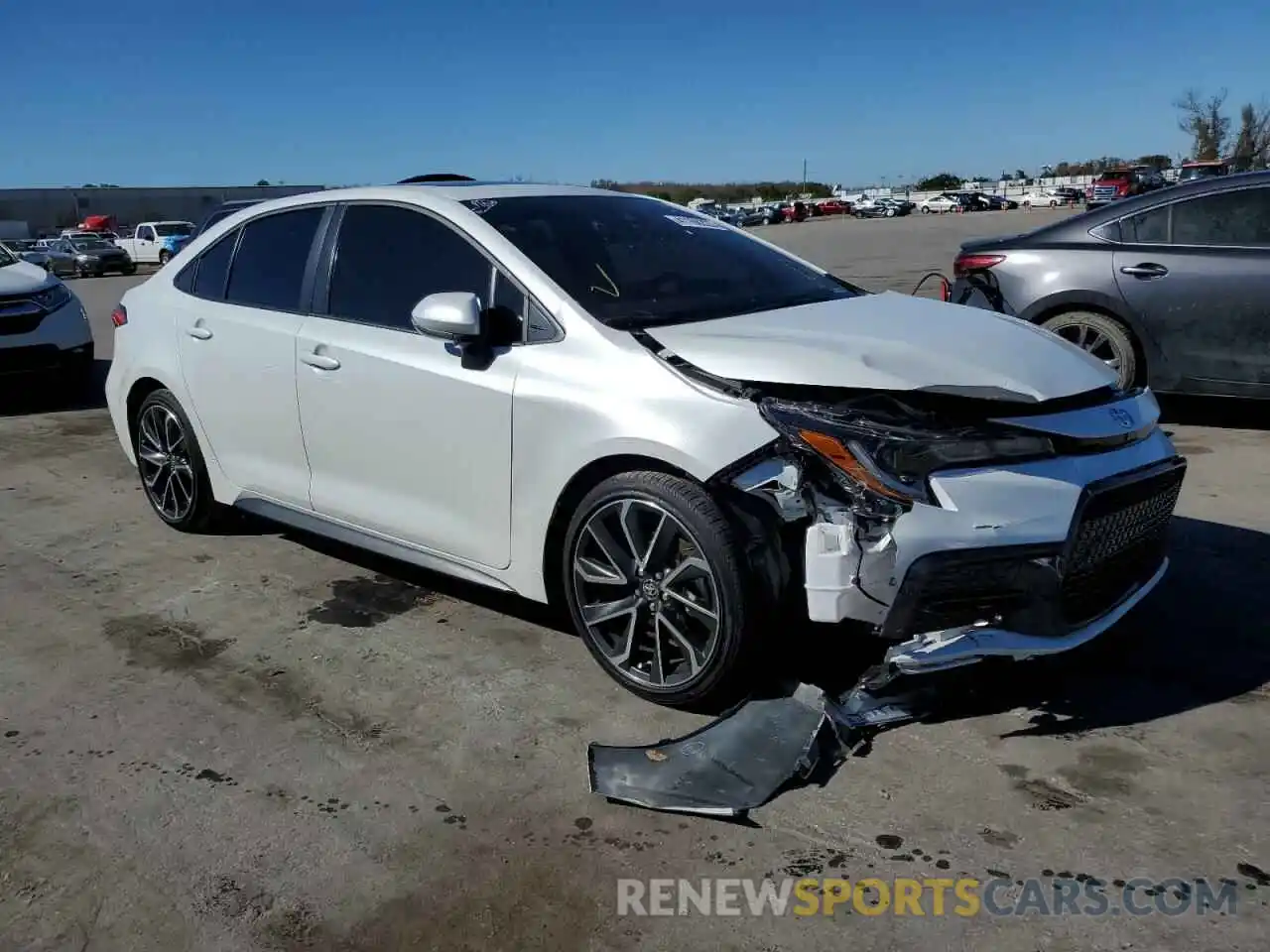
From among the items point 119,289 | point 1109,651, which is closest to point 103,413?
point 1109,651

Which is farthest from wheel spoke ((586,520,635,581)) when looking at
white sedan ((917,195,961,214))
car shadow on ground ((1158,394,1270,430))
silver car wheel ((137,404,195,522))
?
white sedan ((917,195,961,214))

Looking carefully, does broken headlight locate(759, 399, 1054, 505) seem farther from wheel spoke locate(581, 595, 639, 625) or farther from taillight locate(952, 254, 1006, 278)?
taillight locate(952, 254, 1006, 278)

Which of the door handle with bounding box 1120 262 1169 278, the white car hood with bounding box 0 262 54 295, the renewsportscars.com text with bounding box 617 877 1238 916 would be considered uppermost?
the door handle with bounding box 1120 262 1169 278

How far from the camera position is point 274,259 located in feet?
15.4

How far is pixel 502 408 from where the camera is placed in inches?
142

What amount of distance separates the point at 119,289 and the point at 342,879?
2543 centimetres

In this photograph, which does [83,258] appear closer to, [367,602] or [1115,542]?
[367,602]

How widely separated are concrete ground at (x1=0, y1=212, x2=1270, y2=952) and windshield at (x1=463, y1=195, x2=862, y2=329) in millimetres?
1241

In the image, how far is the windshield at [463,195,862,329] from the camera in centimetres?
375

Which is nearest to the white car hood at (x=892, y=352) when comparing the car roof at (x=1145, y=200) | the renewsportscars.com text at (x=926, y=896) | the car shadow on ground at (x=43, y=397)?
the renewsportscars.com text at (x=926, y=896)

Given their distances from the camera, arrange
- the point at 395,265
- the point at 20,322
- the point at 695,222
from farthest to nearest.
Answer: the point at 20,322
the point at 695,222
the point at 395,265

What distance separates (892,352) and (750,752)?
1244mm

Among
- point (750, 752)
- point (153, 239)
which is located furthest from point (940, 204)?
point (750, 752)

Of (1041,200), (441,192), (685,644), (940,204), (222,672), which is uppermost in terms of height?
(1041,200)
